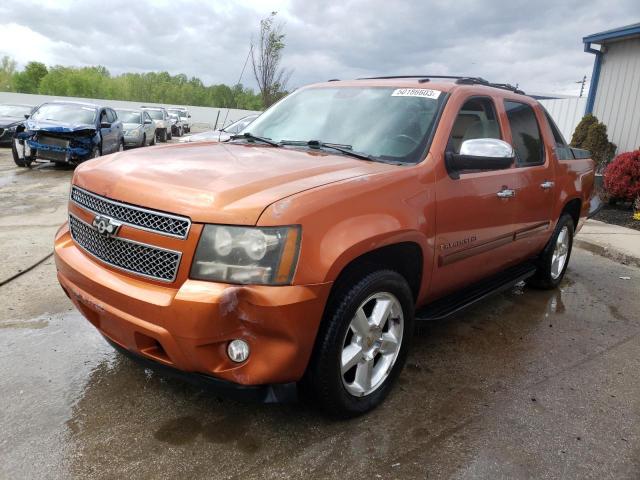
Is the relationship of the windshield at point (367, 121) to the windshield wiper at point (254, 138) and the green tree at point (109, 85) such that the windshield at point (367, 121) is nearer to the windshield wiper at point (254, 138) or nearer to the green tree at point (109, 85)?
the windshield wiper at point (254, 138)

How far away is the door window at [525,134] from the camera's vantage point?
3.98 m

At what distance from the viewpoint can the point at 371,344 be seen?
2719 millimetres

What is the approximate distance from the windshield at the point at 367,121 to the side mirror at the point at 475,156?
0.20 m

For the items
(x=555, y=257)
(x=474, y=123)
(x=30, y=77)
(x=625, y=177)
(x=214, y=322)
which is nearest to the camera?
(x=214, y=322)

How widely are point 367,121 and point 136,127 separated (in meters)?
15.9

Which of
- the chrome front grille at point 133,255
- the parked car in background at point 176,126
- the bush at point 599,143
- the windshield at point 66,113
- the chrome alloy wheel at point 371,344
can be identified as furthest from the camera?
the parked car in background at point 176,126

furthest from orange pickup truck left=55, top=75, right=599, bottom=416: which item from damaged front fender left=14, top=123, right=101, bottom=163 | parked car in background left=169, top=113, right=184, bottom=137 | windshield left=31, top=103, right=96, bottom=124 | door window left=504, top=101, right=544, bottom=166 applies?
parked car in background left=169, top=113, right=184, bottom=137

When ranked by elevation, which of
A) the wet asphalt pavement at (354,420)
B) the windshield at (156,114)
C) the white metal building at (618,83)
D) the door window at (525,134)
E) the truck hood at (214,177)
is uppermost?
the white metal building at (618,83)

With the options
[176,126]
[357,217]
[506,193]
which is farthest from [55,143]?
[176,126]

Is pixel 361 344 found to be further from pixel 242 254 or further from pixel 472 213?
pixel 472 213

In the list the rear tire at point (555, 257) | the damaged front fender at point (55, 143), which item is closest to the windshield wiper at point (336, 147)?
the rear tire at point (555, 257)

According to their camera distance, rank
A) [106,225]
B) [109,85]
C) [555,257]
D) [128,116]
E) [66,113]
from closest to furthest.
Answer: [106,225], [555,257], [66,113], [128,116], [109,85]

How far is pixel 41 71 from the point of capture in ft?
251

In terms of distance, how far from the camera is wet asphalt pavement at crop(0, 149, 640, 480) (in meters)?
2.38
